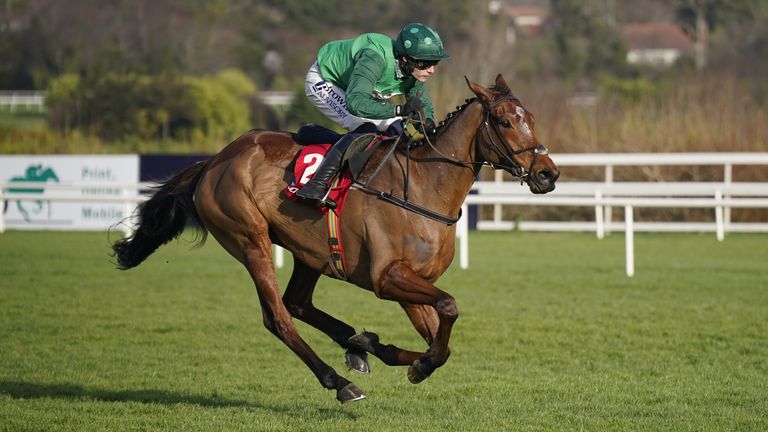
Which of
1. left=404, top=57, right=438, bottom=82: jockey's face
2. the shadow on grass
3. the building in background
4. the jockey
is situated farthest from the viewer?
the building in background

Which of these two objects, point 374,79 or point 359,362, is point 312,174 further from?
point 359,362

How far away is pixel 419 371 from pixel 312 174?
1.34 meters

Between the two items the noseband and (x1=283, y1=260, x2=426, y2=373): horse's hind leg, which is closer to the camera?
the noseband

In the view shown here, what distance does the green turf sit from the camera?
6664mm

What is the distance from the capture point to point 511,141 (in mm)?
6449

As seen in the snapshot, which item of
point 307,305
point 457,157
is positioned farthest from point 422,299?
point 307,305

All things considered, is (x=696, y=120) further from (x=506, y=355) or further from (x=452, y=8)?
(x=452, y=8)

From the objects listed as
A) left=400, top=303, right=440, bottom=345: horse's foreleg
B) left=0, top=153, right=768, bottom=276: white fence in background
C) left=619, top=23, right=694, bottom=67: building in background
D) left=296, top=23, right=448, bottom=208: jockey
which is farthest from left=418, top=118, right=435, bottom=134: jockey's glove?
left=619, top=23, right=694, bottom=67: building in background

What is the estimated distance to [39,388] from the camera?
7633 mm

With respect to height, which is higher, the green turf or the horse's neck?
the horse's neck

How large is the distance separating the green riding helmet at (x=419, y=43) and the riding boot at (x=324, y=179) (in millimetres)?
625

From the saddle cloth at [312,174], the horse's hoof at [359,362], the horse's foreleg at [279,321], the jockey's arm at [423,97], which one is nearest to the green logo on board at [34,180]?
the horse's foreleg at [279,321]

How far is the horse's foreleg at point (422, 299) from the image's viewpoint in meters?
6.26

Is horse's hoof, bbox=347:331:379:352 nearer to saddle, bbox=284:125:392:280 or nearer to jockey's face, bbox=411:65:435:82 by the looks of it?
saddle, bbox=284:125:392:280
